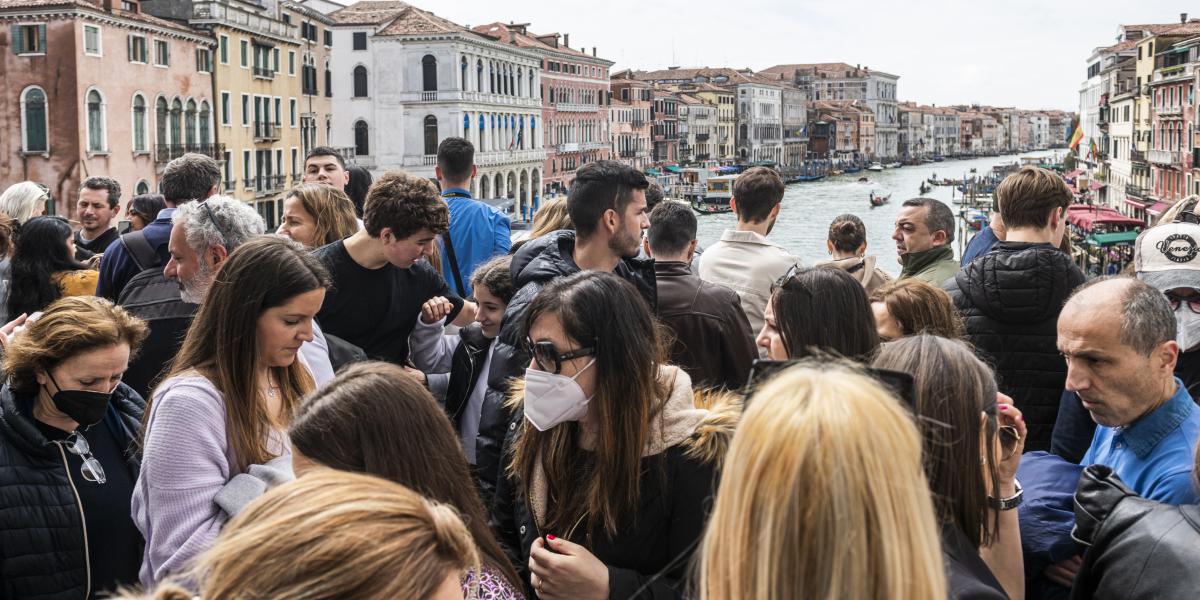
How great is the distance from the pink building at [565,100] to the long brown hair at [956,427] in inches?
1617

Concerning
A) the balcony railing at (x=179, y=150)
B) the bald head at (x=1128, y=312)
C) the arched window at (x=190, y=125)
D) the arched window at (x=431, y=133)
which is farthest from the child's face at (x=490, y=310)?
the arched window at (x=431, y=133)

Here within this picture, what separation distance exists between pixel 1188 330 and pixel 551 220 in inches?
83.0

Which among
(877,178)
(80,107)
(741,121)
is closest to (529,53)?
(80,107)

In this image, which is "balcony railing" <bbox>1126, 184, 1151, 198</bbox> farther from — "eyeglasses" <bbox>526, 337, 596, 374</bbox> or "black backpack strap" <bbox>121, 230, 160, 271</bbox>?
"eyeglasses" <bbox>526, 337, 596, 374</bbox>

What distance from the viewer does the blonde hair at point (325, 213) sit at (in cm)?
371

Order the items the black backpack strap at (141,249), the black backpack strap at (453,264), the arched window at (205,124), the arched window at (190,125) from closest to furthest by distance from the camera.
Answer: the black backpack strap at (141,249) < the black backpack strap at (453,264) < the arched window at (190,125) < the arched window at (205,124)

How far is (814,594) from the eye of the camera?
1.10m

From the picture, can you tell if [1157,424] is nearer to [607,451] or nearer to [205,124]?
[607,451]

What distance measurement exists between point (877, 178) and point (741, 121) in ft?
50.2

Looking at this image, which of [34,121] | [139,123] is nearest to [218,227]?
[34,121]

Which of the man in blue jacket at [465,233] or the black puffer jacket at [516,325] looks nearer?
the black puffer jacket at [516,325]

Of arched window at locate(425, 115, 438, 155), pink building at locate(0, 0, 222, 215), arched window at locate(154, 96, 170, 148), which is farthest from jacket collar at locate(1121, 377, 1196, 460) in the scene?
arched window at locate(425, 115, 438, 155)

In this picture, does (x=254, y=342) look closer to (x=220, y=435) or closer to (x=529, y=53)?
(x=220, y=435)

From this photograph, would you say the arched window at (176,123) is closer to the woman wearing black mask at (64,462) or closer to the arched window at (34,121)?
the arched window at (34,121)
